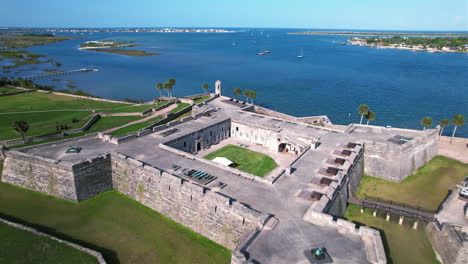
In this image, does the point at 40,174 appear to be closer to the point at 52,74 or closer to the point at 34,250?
the point at 34,250

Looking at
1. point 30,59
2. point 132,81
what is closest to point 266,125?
point 132,81

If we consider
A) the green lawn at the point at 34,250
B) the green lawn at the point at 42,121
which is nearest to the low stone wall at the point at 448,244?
the green lawn at the point at 34,250

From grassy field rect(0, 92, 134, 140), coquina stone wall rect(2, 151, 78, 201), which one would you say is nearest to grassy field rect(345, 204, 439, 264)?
coquina stone wall rect(2, 151, 78, 201)

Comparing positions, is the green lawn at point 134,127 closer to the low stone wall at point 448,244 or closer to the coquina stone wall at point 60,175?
the coquina stone wall at point 60,175

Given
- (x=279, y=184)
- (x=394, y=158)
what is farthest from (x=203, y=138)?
(x=394, y=158)

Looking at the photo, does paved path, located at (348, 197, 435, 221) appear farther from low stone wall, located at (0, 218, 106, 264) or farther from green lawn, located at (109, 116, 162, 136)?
green lawn, located at (109, 116, 162, 136)

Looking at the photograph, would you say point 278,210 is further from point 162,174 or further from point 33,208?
point 33,208
